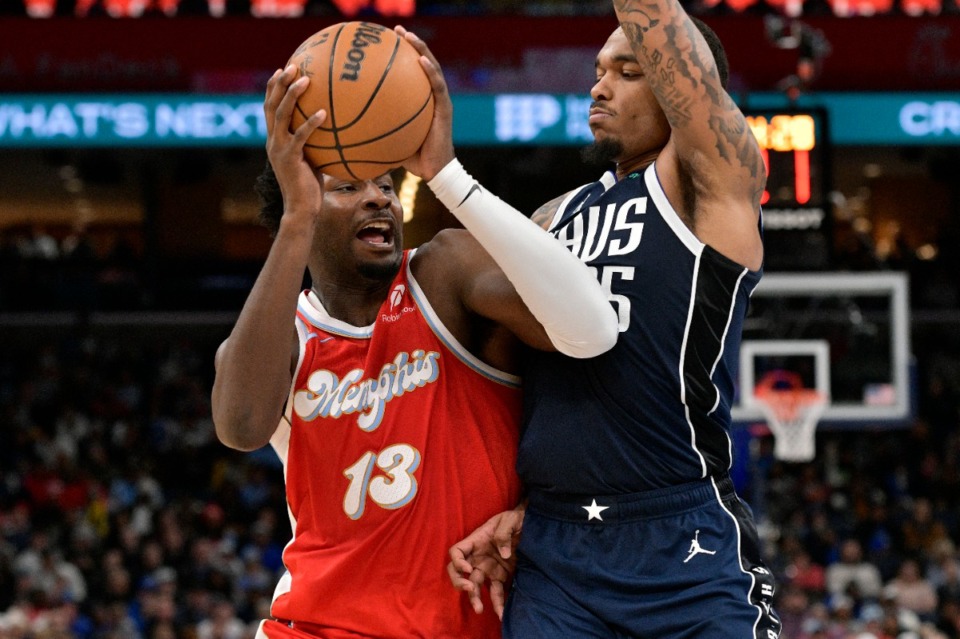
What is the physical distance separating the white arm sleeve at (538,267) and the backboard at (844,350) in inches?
328

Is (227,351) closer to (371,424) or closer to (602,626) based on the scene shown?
(371,424)

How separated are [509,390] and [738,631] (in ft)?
2.83

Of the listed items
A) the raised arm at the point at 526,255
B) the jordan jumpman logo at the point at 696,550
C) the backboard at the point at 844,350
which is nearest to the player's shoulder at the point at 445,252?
the raised arm at the point at 526,255

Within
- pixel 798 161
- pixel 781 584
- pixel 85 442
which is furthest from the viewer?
pixel 85 442

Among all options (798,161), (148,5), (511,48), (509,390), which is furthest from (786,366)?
(509,390)

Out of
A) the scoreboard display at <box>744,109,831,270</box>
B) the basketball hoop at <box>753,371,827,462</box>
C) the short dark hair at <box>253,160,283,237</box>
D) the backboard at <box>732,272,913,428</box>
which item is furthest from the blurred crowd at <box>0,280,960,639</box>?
the short dark hair at <box>253,160,283,237</box>

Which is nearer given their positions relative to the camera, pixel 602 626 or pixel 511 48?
pixel 602 626

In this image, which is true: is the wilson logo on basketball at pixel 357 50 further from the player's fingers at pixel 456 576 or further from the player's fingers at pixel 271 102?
the player's fingers at pixel 456 576

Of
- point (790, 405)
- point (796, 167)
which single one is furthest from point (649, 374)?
point (790, 405)

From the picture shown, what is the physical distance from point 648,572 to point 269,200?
1.54 metres

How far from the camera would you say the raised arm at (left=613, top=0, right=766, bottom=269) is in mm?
3205

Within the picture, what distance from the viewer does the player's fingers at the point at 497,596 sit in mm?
3430

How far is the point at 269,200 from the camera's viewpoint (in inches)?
155

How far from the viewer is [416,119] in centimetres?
318
